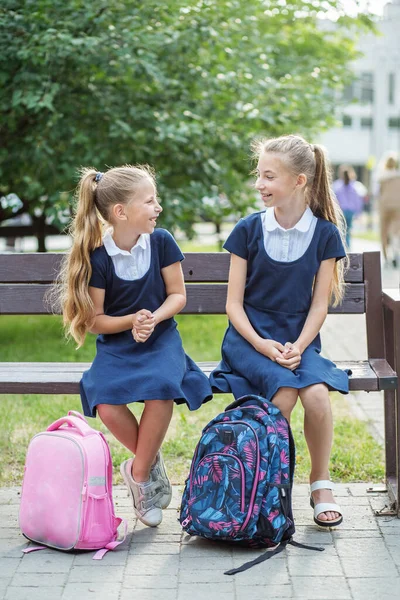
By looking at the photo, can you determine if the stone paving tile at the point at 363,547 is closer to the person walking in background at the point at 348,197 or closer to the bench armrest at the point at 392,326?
the bench armrest at the point at 392,326

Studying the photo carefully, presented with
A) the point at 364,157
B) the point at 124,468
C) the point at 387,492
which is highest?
the point at 124,468

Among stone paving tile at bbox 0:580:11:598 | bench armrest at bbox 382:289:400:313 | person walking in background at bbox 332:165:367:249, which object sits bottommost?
person walking in background at bbox 332:165:367:249

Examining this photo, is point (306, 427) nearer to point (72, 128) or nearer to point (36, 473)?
point (36, 473)

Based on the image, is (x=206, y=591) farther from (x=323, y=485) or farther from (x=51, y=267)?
(x=51, y=267)

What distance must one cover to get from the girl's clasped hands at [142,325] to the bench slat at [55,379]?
0.34 meters

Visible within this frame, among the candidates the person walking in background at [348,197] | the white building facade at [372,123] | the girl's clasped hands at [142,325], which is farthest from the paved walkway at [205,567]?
the white building facade at [372,123]

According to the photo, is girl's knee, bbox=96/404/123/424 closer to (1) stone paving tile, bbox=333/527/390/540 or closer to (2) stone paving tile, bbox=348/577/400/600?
(1) stone paving tile, bbox=333/527/390/540

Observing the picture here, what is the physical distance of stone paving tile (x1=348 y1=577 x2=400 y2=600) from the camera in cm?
300

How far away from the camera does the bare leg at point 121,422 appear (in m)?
3.55

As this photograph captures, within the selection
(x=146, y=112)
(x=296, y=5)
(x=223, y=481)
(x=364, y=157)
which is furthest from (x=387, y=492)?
(x=364, y=157)

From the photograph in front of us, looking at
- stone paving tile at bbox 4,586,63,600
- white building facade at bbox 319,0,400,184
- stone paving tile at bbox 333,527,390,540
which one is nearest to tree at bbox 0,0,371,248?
stone paving tile at bbox 333,527,390,540

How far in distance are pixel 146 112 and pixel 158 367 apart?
13.6 feet

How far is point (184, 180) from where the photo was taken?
8125 mm

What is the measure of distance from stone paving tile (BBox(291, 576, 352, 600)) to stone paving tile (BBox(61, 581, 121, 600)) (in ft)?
1.83
